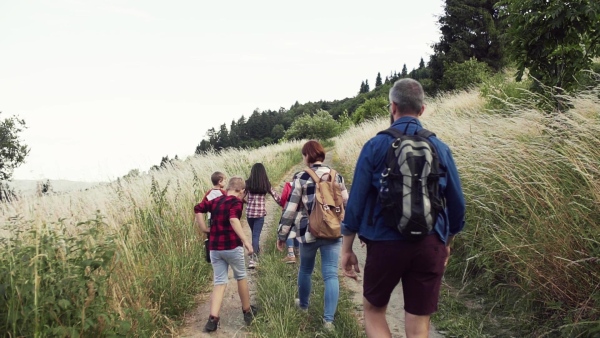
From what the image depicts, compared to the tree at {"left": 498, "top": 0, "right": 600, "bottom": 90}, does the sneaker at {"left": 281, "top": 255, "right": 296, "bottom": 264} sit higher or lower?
lower

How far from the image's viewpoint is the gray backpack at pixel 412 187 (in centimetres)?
240

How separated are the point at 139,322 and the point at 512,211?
160 inches

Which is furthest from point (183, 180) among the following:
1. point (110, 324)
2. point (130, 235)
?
point (110, 324)

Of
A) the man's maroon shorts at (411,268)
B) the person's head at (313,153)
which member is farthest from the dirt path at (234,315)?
the man's maroon shorts at (411,268)

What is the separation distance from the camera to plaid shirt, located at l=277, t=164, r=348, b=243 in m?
4.52

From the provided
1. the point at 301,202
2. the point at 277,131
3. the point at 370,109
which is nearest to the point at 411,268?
the point at 301,202

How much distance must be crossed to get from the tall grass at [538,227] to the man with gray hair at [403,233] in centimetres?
154

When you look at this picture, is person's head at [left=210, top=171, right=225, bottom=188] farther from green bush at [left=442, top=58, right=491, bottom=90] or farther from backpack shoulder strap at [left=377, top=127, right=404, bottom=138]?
green bush at [left=442, top=58, right=491, bottom=90]

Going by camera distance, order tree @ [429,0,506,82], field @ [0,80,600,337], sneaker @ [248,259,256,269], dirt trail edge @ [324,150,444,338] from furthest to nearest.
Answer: tree @ [429,0,506,82] → sneaker @ [248,259,256,269] → dirt trail edge @ [324,150,444,338] → field @ [0,80,600,337]

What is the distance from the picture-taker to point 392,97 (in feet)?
9.23

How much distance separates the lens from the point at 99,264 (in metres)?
3.27

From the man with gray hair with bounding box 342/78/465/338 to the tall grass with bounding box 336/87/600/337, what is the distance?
154cm

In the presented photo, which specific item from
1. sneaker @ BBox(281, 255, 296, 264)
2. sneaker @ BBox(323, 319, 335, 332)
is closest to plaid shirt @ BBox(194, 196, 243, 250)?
sneaker @ BBox(323, 319, 335, 332)

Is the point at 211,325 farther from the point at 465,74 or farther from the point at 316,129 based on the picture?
the point at 316,129
